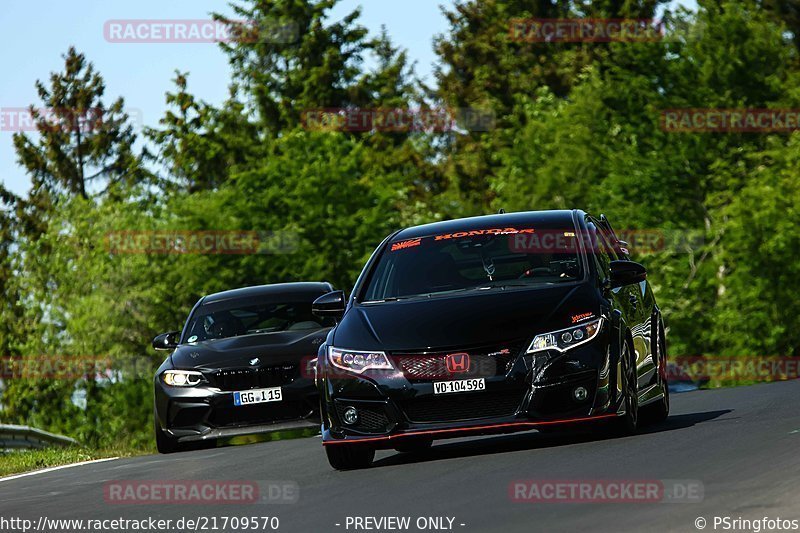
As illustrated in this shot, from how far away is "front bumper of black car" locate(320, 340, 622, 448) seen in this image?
10836 mm

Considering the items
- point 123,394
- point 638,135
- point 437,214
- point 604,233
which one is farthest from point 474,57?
point 604,233

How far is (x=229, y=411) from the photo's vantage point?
16.7 m

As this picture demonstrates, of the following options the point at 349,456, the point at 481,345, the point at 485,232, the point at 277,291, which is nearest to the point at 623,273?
the point at 485,232

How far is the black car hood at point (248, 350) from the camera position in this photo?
664 inches

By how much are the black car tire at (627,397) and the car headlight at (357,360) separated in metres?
1.64

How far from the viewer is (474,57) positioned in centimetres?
7756

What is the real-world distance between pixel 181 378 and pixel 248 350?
74 centimetres

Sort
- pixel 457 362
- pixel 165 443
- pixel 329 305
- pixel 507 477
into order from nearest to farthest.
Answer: pixel 507 477 → pixel 457 362 → pixel 329 305 → pixel 165 443

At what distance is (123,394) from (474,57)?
24522mm

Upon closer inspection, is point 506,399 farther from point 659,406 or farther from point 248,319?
point 248,319

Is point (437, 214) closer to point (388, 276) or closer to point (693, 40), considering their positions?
point (693, 40)

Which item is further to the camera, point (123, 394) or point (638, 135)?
point (123, 394)

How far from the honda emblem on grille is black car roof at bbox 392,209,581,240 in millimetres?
1906

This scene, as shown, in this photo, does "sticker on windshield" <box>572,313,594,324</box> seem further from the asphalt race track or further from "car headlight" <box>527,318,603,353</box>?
the asphalt race track
